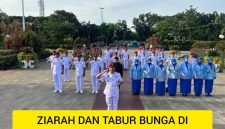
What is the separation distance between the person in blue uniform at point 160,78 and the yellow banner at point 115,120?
8796 mm

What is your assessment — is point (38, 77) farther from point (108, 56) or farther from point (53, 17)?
point (53, 17)

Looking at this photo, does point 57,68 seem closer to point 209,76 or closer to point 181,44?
point 209,76

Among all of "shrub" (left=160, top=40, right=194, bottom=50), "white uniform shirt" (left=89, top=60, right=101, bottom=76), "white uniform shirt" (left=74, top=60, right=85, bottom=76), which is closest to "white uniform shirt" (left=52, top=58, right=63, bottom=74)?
"white uniform shirt" (left=74, top=60, right=85, bottom=76)

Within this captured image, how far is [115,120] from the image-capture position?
5.93 metres

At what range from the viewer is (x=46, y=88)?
17.3 m

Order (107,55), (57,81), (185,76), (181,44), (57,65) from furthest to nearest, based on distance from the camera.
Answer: (181,44) → (107,55) → (57,81) → (57,65) → (185,76)

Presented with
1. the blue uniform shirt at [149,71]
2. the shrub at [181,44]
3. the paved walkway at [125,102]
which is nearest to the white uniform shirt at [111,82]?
the paved walkway at [125,102]

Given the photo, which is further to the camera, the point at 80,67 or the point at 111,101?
the point at 80,67

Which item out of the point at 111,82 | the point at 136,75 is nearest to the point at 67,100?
the point at 136,75

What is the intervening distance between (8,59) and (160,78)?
13948 mm

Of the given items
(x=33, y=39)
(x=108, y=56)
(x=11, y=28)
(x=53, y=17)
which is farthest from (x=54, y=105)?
(x=53, y=17)

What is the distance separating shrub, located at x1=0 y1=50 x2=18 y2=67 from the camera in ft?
85.0

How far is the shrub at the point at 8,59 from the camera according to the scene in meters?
25.9

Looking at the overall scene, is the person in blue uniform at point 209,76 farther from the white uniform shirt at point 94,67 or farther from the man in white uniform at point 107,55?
the man in white uniform at point 107,55
